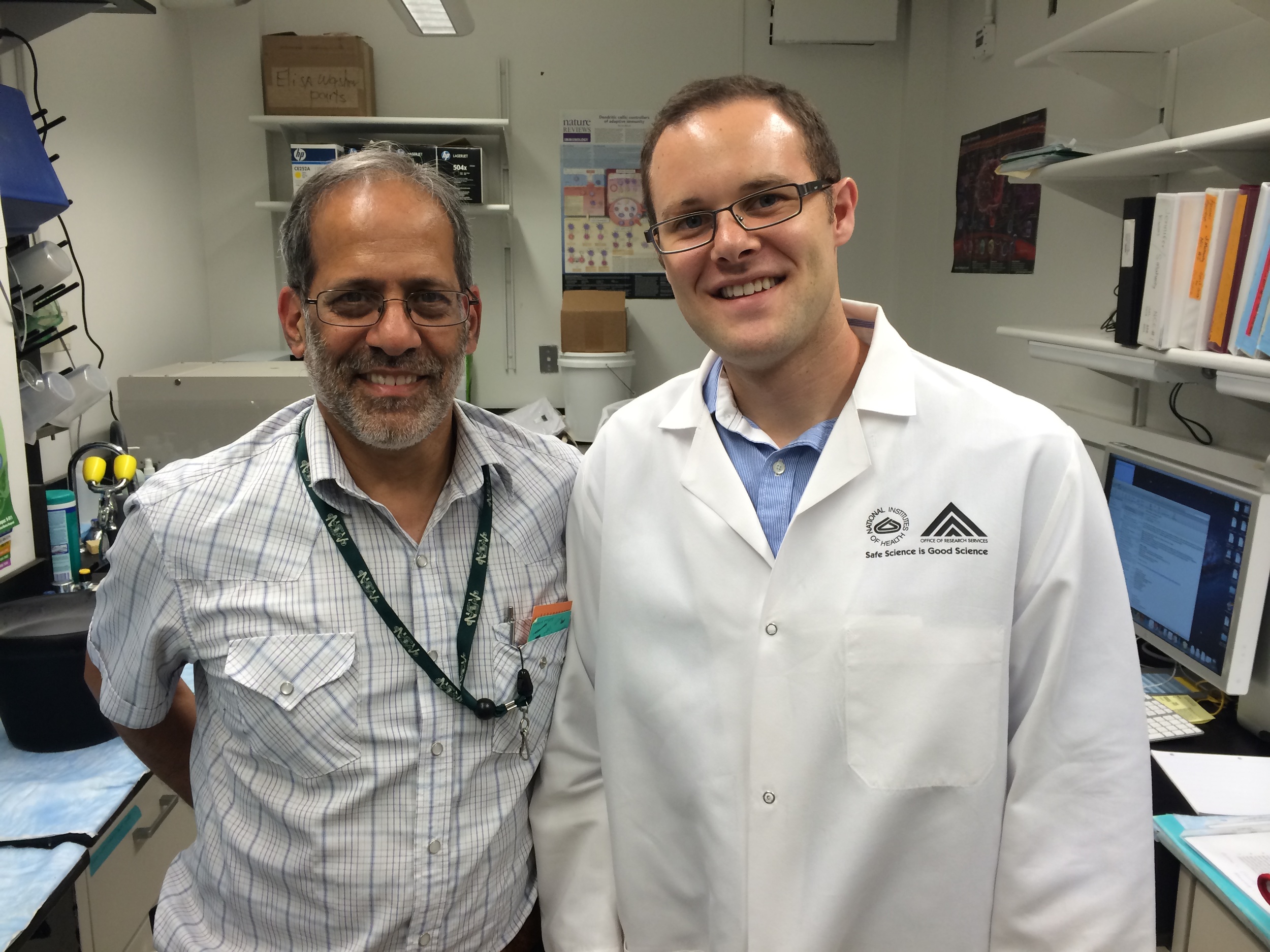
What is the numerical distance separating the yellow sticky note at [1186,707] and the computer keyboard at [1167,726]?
2 centimetres

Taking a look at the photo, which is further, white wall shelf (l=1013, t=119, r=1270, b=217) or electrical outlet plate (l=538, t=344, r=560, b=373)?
electrical outlet plate (l=538, t=344, r=560, b=373)

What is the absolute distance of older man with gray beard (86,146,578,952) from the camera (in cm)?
105

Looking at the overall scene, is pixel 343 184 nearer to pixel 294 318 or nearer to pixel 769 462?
pixel 294 318

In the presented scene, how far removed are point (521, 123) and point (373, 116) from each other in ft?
1.99

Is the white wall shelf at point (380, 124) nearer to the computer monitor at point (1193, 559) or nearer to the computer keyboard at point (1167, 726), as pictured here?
the computer monitor at point (1193, 559)

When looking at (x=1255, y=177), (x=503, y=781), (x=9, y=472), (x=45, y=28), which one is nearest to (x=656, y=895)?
(x=503, y=781)

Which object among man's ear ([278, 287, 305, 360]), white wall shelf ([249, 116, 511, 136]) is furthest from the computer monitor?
white wall shelf ([249, 116, 511, 136])

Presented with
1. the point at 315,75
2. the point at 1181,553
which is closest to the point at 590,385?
the point at 315,75

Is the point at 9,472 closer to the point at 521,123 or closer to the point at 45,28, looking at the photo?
the point at 45,28

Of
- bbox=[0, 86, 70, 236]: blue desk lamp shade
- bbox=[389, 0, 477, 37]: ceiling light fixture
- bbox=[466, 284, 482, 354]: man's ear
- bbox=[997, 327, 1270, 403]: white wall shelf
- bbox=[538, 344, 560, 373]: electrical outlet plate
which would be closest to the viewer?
bbox=[466, 284, 482, 354]: man's ear

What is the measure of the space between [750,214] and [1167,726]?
4.22 feet

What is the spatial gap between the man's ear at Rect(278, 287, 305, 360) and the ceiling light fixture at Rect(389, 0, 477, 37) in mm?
1840

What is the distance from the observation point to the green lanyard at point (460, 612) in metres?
1.08

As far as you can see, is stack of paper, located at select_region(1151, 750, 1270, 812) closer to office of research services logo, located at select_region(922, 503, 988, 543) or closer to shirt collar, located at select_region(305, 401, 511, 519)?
office of research services logo, located at select_region(922, 503, 988, 543)
